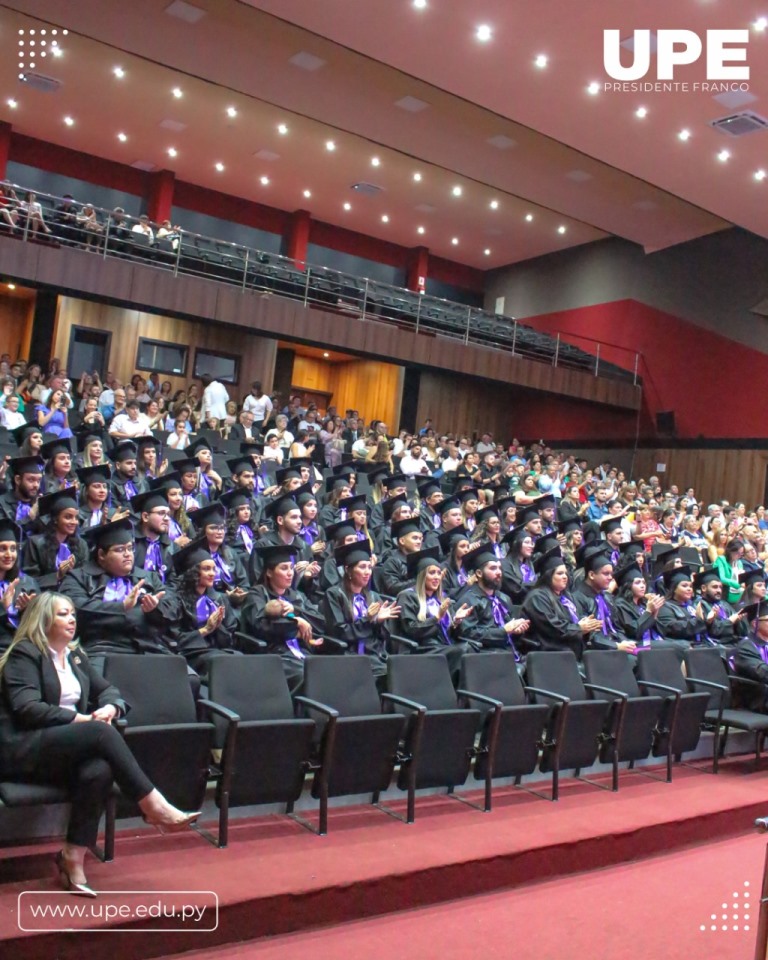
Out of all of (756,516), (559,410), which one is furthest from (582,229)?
(756,516)

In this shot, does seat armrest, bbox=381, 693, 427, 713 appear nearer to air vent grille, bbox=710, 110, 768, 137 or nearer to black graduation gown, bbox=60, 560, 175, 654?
black graduation gown, bbox=60, 560, 175, 654

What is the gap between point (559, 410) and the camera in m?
18.5

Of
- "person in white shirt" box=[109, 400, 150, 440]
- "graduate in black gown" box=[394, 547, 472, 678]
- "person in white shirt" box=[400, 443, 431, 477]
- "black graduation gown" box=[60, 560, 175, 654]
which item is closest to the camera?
"black graduation gown" box=[60, 560, 175, 654]

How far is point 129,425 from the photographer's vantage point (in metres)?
9.00

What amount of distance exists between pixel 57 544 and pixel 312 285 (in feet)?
32.2

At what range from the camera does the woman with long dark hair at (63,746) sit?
3016mm

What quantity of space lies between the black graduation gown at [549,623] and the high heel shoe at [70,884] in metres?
3.57

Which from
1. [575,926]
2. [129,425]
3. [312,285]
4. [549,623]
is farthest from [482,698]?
[312,285]

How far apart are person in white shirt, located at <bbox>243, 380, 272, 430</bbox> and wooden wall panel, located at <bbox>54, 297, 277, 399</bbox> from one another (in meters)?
1.94

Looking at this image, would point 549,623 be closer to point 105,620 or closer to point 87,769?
point 105,620

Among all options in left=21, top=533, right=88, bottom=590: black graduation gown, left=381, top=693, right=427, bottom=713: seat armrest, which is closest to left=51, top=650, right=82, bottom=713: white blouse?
left=381, top=693, right=427, bottom=713: seat armrest

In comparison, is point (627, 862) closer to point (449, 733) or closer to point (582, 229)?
point (449, 733)

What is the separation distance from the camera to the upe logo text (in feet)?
30.5

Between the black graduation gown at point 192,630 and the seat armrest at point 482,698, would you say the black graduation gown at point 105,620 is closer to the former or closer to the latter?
the black graduation gown at point 192,630
